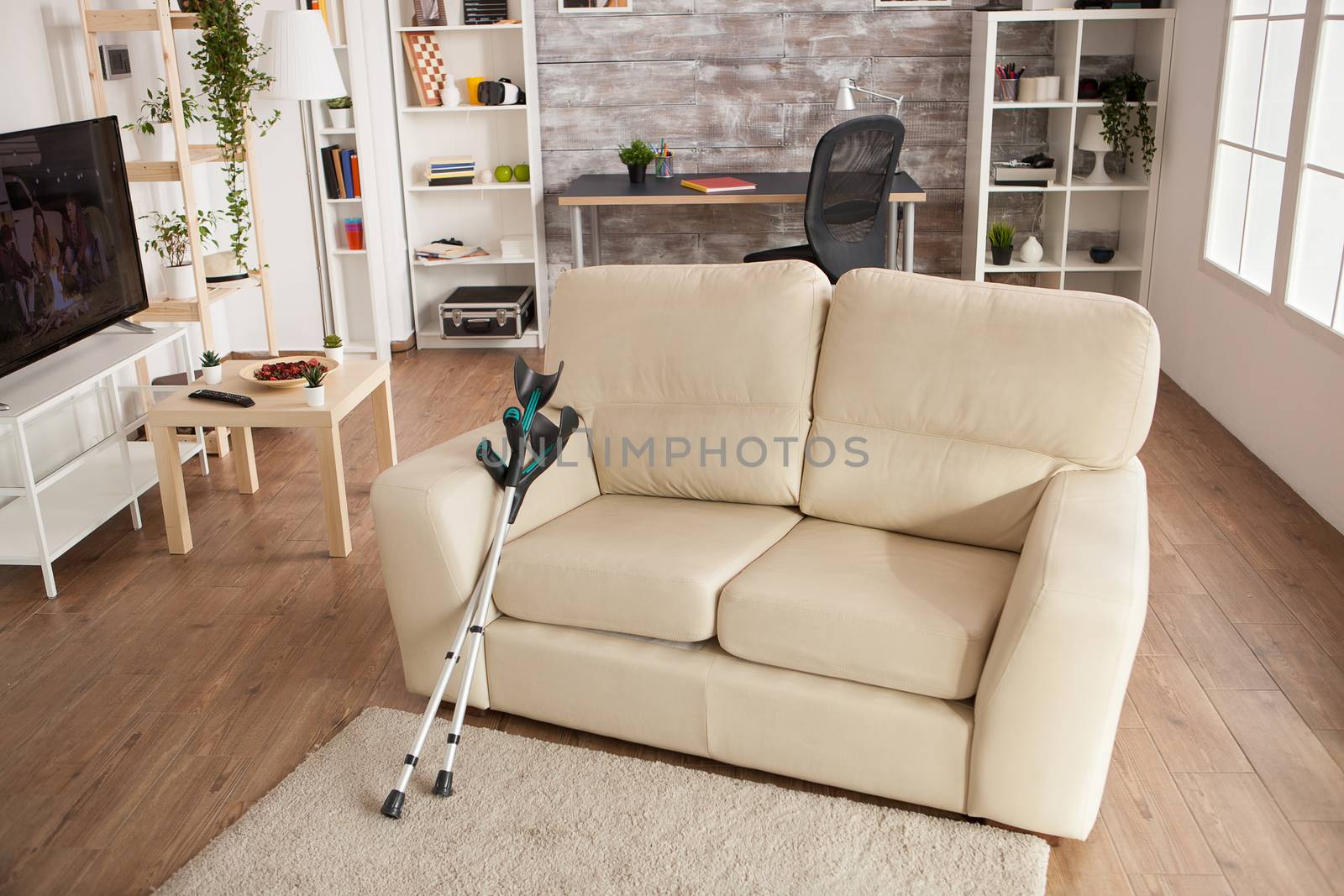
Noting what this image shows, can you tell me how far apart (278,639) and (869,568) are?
149cm

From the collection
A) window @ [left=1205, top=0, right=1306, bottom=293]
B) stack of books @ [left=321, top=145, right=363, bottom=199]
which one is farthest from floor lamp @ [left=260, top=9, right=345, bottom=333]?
window @ [left=1205, top=0, right=1306, bottom=293]

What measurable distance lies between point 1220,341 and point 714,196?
2.08 m

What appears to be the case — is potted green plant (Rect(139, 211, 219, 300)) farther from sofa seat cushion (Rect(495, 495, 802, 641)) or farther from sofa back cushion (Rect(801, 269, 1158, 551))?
sofa back cushion (Rect(801, 269, 1158, 551))

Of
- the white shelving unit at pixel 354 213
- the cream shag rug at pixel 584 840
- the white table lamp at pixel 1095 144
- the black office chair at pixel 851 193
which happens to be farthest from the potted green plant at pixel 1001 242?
the cream shag rug at pixel 584 840

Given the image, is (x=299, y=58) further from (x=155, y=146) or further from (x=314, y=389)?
(x=314, y=389)

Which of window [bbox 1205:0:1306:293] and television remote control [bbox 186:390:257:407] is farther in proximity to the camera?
window [bbox 1205:0:1306:293]

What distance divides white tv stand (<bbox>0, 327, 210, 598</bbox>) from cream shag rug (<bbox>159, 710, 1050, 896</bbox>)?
1281mm

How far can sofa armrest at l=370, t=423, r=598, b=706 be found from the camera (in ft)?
7.70

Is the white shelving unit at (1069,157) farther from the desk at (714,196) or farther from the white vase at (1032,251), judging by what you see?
the desk at (714,196)

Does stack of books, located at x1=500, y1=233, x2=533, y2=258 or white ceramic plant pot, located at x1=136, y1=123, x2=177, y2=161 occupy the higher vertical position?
white ceramic plant pot, located at x1=136, y1=123, x2=177, y2=161

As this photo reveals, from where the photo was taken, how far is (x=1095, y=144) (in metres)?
5.07

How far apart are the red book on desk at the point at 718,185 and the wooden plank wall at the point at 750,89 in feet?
1.36

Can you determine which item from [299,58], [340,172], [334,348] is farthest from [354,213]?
[334,348]

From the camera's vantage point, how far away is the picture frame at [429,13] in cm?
519
